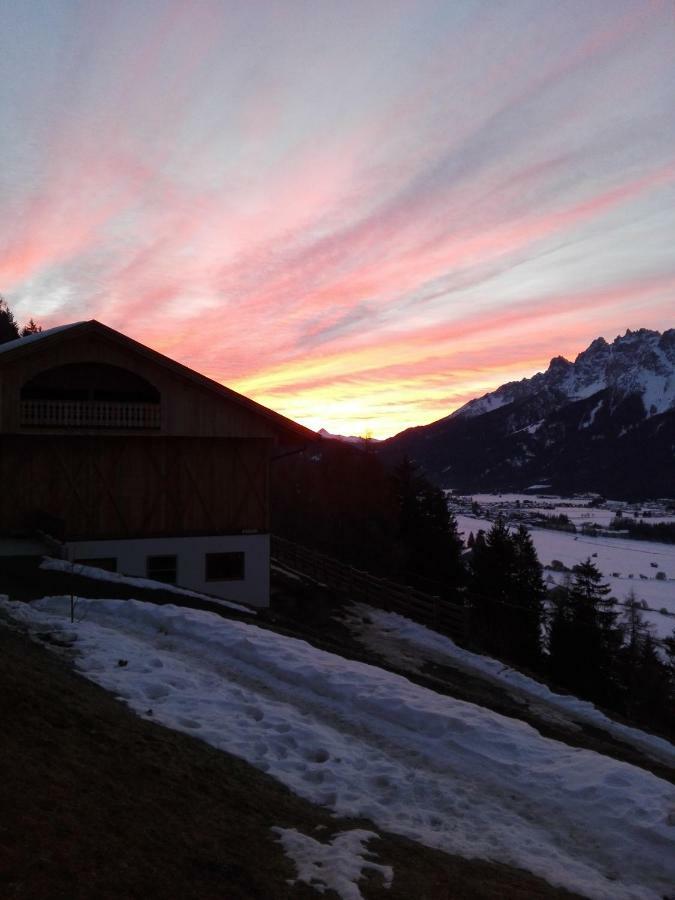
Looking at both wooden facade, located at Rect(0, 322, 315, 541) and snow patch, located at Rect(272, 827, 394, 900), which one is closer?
snow patch, located at Rect(272, 827, 394, 900)

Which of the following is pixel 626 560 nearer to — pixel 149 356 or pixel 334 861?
pixel 149 356

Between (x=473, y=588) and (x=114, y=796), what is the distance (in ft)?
142

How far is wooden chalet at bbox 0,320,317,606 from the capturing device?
22391mm

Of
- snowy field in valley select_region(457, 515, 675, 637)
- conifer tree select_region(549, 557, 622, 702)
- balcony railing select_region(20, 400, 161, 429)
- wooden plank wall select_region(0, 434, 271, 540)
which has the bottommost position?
snowy field in valley select_region(457, 515, 675, 637)

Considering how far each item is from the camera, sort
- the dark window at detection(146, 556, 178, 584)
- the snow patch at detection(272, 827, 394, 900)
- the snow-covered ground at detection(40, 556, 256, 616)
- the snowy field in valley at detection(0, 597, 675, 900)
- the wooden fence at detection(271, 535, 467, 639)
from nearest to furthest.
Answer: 1. the snow patch at detection(272, 827, 394, 900)
2. the snowy field in valley at detection(0, 597, 675, 900)
3. the snow-covered ground at detection(40, 556, 256, 616)
4. the wooden fence at detection(271, 535, 467, 639)
5. the dark window at detection(146, 556, 178, 584)

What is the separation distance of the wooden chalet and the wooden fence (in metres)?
4.45

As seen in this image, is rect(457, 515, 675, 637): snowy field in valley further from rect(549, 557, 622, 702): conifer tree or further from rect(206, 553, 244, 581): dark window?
rect(206, 553, 244, 581): dark window

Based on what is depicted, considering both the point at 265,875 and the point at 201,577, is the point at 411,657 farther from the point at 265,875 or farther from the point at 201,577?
the point at 265,875

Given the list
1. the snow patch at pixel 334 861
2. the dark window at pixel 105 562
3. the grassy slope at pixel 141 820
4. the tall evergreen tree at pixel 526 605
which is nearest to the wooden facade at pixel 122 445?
the dark window at pixel 105 562

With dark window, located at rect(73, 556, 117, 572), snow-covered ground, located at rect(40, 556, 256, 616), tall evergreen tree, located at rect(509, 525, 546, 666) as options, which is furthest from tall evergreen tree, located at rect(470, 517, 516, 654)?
snow-covered ground, located at rect(40, 556, 256, 616)

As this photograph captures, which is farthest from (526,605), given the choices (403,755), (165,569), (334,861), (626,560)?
(626,560)

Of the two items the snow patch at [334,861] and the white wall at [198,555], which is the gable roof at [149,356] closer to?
the white wall at [198,555]

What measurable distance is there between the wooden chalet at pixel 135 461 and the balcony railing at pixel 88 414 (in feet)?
0.11

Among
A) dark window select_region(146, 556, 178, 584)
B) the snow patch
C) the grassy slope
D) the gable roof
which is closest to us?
the grassy slope
